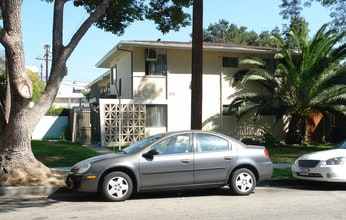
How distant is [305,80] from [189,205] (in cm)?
1522

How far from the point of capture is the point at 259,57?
25094 millimetres

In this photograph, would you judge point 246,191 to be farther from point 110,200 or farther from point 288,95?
point 288,95

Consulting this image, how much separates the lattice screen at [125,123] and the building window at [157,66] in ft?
6.20

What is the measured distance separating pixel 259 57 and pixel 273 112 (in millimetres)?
3135

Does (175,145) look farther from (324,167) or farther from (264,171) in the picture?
(324,167)

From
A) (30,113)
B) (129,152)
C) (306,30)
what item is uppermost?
(306,30)

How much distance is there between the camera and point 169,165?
9375 mm

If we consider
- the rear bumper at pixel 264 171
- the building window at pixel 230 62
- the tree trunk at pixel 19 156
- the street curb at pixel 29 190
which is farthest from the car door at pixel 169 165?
the building window at pixel 230 62

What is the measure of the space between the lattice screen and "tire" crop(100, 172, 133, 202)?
13376mm

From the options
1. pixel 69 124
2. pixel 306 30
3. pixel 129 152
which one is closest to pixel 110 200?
pixel 129 152

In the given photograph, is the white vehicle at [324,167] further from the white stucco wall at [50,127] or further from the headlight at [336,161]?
the white stucco wall at [50,127]

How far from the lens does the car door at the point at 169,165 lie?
9258mm

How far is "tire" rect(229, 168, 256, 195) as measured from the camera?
9.87 metres

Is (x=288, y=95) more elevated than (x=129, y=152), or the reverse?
(x=288, y=95)
